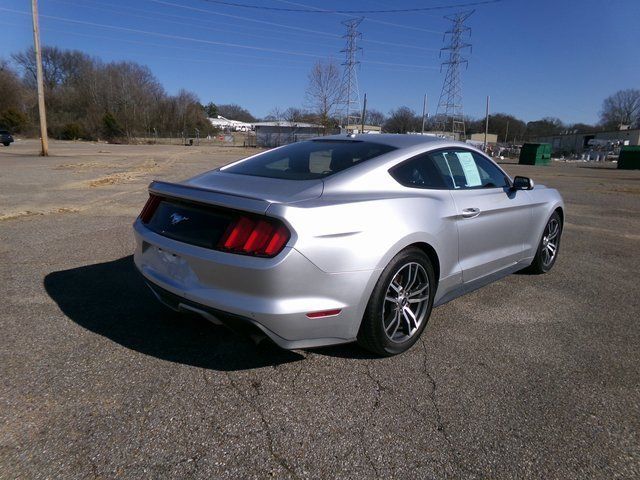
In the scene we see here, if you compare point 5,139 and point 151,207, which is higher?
point 151,207

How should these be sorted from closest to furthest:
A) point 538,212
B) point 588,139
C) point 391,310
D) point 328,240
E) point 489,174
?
point 328,240
point 391,310
point 489,174
point 538,212
point 588,139

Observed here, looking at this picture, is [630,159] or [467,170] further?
[630,159]

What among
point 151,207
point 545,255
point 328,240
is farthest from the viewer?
point 545,255

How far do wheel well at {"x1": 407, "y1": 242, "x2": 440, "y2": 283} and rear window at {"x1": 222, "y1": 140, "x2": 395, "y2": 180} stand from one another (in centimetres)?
74

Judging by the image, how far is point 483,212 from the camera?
3939 mm

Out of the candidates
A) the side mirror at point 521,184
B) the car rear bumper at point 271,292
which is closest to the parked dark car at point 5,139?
the car rear bumper at point 271,292

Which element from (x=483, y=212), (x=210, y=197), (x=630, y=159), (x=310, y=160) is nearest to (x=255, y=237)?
(x=210, y=197)

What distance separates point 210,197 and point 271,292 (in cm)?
74

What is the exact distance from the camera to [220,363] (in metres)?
3.04

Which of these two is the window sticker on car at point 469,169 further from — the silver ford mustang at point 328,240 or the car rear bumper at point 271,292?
the car rear bumper at point 271,292

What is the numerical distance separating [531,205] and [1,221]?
7.49 metres

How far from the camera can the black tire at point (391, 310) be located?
9.78 ft

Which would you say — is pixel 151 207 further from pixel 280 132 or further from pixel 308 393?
pixel 280 132

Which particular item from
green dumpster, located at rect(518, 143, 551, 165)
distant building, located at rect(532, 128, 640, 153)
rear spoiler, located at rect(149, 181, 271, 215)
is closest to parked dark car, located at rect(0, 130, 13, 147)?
green dumpster, located at rect(518, 143, 551, 165)
